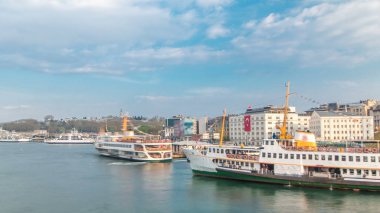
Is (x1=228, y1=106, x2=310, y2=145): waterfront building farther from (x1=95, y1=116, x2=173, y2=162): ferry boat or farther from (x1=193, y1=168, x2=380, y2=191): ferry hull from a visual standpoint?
(x1=193, y1=168, x2=380, y2=191): ferry hull

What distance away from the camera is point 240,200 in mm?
34844

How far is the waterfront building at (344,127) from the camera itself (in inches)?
3910

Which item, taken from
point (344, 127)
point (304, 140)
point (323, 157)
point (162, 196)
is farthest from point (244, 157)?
point (344, 127)

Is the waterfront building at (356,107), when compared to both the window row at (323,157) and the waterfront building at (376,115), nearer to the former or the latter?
the waterfront building at (376,115)

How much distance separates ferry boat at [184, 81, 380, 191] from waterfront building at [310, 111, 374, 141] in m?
61.5

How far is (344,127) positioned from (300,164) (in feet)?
220

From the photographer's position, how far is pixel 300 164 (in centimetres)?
3906

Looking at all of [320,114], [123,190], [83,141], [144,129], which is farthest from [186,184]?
[83,141]

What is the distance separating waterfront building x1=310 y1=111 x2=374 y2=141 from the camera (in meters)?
99.3

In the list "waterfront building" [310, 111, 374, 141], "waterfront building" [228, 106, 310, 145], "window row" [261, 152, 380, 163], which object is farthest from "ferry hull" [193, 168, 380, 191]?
"waterfront building" [310, 111, 374, 141]

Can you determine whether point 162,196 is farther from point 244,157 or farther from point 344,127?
point 344,127

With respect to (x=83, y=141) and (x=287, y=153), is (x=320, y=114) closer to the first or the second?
(x=287, y=153)

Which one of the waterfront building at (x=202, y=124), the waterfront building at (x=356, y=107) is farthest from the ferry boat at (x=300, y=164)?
the waterfront building at (x=202, y=124)

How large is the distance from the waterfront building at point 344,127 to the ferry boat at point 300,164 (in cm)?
6151
